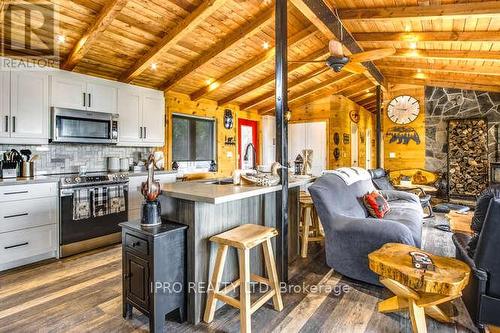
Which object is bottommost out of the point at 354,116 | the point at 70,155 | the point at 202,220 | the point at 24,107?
the point at 202,220

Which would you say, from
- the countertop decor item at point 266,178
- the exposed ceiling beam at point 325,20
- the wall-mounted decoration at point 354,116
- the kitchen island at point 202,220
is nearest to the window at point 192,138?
the exposed ceiling beam at point 325,20

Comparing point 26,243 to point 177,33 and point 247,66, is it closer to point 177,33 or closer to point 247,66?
point 177,33

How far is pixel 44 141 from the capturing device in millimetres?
3525

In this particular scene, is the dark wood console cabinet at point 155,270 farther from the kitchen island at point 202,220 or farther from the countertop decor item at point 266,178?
the countertop decor item at point 266,178

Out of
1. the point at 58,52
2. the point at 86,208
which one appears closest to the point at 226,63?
the point at 58,52

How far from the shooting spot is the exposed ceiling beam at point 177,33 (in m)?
3.12

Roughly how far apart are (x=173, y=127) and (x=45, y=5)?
2.76 m

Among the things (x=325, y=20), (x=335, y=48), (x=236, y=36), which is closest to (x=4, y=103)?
(x=236, y=36)

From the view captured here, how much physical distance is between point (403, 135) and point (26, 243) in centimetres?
827

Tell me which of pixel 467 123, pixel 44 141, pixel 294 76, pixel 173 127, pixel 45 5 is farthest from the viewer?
pixel 467 123

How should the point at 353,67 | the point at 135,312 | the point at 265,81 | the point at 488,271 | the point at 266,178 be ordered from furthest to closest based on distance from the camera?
the point at 265,81 < the point at 353,67 < the point at 266,178 < the point at 135,312 < the point at 488,271

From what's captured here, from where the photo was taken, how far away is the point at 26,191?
303cm

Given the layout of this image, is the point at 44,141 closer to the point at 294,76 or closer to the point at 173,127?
the point at 173,127

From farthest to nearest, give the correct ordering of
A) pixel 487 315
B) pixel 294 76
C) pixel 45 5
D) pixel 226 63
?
pixel 294 76, pixel 226 63, pixel 45 5, pixel 487 315
